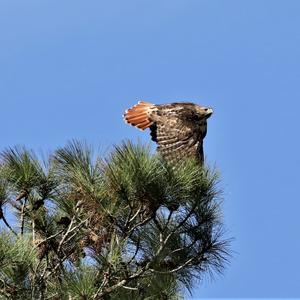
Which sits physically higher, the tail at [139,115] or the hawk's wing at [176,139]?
the tail at [139,115]

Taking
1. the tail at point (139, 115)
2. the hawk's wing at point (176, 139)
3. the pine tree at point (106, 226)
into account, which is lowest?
the pine tree at point (106, 226)

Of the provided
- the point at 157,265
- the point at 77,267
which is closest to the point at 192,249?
the point at 157,265

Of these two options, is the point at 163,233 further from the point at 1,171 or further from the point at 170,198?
the point at 1,171

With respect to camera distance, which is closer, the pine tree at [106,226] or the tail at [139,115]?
the pine tree at [106,226]

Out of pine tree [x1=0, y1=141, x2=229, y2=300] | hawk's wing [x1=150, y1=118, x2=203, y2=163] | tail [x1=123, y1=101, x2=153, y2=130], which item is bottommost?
pine tree [x1=0, y1=141, x2=229, y2=300]

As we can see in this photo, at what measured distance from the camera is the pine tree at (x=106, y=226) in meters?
6.58

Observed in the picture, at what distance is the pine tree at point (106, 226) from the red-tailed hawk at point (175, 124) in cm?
48

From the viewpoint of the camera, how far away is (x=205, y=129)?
25.7 ft

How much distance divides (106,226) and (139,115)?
4.58 ft

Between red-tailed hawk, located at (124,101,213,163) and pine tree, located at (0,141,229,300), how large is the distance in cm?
48

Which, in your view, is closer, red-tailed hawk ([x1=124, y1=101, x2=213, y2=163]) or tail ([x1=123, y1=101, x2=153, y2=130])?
red-tailed hawk ([x1=124, y1=101, x2=213, y2=163])

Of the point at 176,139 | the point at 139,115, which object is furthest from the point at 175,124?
the point at 139,115

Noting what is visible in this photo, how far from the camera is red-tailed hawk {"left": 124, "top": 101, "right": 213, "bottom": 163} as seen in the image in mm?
7484

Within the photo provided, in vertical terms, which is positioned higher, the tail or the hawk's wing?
the tail
